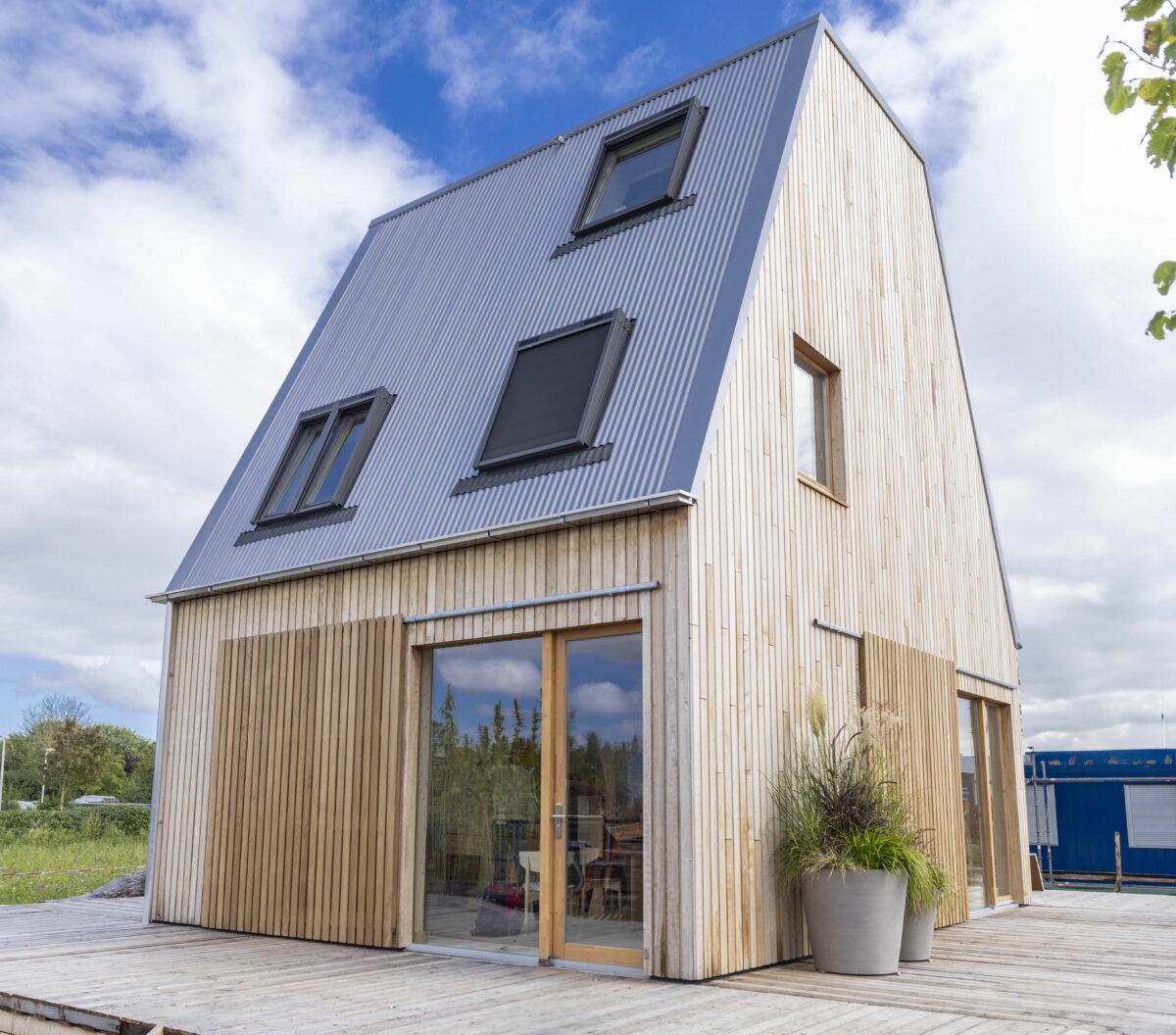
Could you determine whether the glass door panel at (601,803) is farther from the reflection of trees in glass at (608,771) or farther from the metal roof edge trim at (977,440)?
the metal roof edge trim at (977,440)

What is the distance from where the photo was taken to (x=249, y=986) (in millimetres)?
6051

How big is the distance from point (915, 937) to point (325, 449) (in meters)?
6.17

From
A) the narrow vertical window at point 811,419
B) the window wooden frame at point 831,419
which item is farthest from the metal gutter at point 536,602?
the window wooden frame at point 831,419

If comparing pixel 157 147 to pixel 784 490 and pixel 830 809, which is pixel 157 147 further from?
pixel 830 809

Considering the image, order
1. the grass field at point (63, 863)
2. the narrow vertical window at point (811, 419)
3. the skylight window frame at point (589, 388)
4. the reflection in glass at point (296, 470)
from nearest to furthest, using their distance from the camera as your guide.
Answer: the skylight window frame at point (589, 388) → the narrow vertical window at point (811, 419) → the reflection in glass at point (296, 470) → the grass field at point (63, 863)

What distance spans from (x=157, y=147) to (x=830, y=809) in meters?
10.1

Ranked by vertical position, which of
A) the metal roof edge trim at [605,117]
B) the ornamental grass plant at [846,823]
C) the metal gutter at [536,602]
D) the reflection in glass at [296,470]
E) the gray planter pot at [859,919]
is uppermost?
the metal roof edge trim at [605,117]

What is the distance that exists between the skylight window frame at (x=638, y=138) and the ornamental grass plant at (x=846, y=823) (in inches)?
174

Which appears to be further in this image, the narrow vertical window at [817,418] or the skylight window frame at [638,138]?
the skylight window frame at [638,138]

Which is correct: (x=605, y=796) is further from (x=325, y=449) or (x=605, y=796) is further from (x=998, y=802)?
(x=998, y=802)

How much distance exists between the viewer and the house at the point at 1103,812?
52.6 feet

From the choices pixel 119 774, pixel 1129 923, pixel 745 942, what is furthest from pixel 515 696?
pixel 119 774

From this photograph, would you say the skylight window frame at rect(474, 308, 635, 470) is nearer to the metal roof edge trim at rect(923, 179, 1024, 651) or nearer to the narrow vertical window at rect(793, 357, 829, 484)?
the narrow vertical window at rect(793, 357, 829, 484)

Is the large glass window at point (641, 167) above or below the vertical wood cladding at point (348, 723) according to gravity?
above
